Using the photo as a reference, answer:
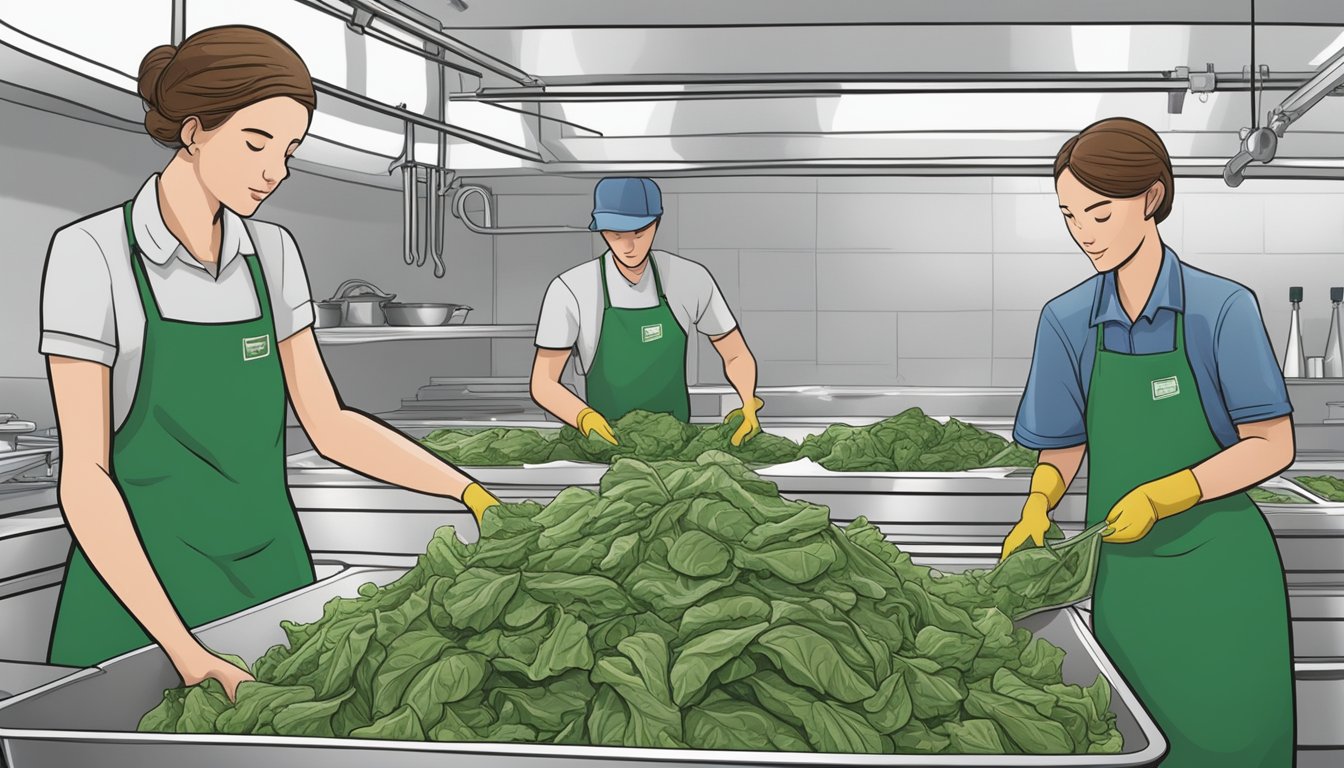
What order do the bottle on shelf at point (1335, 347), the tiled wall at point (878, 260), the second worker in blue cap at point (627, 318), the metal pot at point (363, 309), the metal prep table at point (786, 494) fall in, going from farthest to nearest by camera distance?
the tiled wall at point (878, 260)
the bottle on shelf at point (1335, 347)
the metal pot at point (363, 309)
the second worker in blue cap at point (627, 318)
the metal prep table at point (786, 494)

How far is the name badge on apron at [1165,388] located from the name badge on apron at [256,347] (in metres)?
1.41

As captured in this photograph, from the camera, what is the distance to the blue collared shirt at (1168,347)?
5.71 ft

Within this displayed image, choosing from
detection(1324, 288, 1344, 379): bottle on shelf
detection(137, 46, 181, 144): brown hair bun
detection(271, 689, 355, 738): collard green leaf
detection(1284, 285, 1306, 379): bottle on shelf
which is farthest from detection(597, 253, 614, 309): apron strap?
detection(1324, 288, 1344, 379): bottle on shelf

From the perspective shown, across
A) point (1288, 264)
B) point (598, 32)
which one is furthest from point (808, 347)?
point (1288, 264)

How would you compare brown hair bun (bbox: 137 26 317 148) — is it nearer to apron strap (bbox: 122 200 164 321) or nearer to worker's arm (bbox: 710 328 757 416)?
apron strap (bbox: 122 200 164 321)

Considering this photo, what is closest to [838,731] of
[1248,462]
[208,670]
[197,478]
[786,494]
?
[208,670]

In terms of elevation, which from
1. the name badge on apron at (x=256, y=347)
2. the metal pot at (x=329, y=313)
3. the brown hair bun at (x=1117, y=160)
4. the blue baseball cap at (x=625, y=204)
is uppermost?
the blue baseball cap at (x=625, y=204)

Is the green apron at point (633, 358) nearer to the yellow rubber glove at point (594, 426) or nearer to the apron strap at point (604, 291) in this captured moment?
the apron strap at point (604, 291)

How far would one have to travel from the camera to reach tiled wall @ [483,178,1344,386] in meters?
4.60

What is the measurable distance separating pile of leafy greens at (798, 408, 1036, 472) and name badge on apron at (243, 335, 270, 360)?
1403mm

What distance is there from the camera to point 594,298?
3152 millimetres

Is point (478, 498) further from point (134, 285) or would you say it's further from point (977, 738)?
point (977, 738)

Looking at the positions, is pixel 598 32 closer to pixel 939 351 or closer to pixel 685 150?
pixel 685 150

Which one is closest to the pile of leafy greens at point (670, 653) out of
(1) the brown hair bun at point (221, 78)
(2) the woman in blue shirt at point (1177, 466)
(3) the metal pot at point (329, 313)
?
(1) the brown hair bun at point (221, 78)
